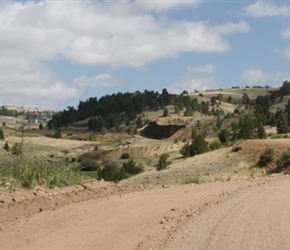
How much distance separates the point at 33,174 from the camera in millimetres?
15844

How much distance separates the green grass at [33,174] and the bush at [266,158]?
18.4m

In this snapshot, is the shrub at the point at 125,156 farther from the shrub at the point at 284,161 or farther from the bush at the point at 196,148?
the shrub at the point at 284,161

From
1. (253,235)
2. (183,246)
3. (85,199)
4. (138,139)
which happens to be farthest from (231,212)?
(138,139)

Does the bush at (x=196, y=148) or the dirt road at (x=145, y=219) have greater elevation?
the dirt road at (x=145, y=219)

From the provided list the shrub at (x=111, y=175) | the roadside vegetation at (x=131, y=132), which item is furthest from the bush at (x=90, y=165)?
the shrub at (x=111, y=175)

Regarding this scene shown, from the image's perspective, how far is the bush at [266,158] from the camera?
32969 mm

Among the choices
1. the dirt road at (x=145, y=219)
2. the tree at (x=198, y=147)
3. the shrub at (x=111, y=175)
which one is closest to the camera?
the dirt road at (x=145, y=219)

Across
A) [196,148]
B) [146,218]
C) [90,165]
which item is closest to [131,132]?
[90,165]

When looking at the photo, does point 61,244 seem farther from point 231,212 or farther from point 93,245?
point 231,212

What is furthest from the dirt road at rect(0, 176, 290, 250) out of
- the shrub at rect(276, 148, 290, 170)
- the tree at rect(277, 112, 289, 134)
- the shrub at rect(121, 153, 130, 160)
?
the shrub at rect(121, 153, 130, 160)

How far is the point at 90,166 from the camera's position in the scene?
7294 centimetres

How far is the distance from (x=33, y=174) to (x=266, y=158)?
20.7 m

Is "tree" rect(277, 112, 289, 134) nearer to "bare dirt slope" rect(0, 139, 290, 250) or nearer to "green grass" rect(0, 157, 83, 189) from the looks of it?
"bare dirt slope" rect(0, 139, 290, 250)

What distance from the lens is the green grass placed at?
1564 centimetres
